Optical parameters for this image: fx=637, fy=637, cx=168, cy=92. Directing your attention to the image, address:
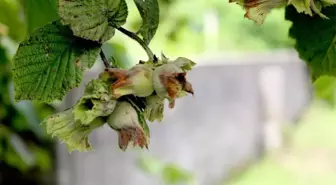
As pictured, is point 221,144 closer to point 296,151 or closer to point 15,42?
point 296,151

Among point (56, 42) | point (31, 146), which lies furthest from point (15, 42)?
point (56, 42)

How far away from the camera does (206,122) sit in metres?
3.57

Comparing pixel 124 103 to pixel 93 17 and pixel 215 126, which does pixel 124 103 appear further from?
pixel 215 126

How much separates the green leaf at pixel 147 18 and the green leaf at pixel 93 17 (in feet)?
0.08

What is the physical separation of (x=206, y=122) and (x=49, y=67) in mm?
3111

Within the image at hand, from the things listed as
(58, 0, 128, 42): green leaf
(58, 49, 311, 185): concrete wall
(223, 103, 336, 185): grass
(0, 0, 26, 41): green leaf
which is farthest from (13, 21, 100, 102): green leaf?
(223, 103, 336, 185): grass

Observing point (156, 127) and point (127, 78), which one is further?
point (156, 127)

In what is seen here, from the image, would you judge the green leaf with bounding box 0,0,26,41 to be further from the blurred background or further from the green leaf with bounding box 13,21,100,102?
the green leaf with bounding box 13,21,100,102

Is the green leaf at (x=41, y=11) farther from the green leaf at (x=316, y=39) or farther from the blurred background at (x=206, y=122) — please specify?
the green leaf at (x=316, y=39)

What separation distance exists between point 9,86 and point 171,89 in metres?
0.84

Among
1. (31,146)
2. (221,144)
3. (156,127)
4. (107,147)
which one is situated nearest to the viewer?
(31,146)

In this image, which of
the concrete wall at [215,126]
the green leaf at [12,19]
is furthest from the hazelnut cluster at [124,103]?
the concrete wall at [215,126]

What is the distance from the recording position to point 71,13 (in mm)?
440

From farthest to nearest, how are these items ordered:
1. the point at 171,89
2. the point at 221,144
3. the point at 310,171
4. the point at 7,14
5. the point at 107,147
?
the point at 310,171, the point at 221,144, the point at 107,147, the point at 7,14, the point at 171,89
